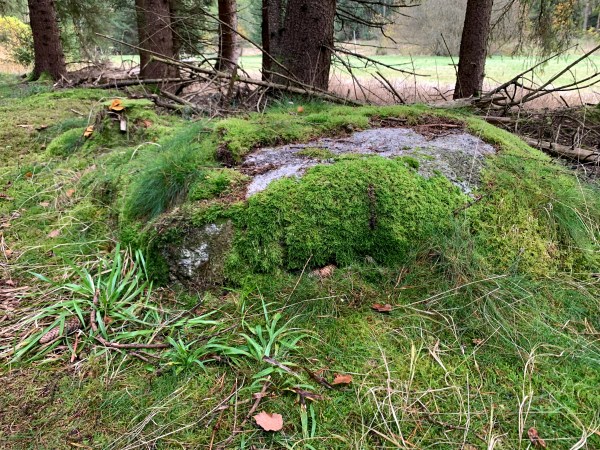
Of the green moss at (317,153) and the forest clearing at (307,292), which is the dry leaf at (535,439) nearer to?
the forest clearing at (307,292)

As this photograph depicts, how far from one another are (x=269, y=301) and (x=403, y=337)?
66 centimetres

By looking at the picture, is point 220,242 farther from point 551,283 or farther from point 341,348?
point 551,283

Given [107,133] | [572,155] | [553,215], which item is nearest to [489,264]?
[553,215]

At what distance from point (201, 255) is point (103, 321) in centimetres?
54

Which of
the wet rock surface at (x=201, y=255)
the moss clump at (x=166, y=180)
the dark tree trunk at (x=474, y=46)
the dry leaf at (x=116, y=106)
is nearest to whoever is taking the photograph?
the wet rock surface at (x=201, y=255)

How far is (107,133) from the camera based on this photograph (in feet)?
12.6

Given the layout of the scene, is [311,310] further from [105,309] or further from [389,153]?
[389,153]

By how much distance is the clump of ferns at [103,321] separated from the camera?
1.65 metres

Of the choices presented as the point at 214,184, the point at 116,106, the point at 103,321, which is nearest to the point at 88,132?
the point at 116,106

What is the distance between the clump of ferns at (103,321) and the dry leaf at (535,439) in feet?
4.19

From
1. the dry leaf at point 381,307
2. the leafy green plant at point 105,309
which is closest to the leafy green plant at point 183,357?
the leafy green plant at point 105,309

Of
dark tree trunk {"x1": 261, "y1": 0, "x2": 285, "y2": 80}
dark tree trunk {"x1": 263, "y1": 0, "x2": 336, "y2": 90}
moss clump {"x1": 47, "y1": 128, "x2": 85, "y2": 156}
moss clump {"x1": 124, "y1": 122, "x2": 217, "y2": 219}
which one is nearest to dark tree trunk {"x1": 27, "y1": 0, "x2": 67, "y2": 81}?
dark tree trunk {"x1": 261, "y1": 0, "x2": 285, "y2": 80}

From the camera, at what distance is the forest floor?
134 centimetres

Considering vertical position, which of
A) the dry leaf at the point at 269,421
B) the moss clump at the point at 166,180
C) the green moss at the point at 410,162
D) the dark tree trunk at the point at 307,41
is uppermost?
the dark tree trunk at the point at 307,41
